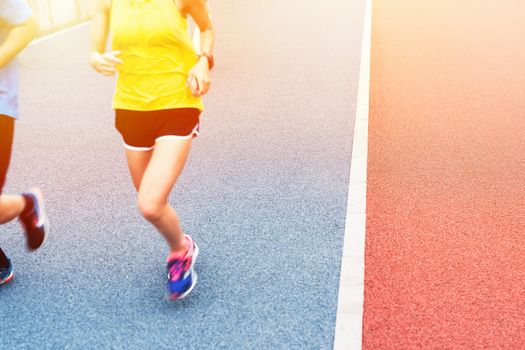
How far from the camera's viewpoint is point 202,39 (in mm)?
2984

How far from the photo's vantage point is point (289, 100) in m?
7.30

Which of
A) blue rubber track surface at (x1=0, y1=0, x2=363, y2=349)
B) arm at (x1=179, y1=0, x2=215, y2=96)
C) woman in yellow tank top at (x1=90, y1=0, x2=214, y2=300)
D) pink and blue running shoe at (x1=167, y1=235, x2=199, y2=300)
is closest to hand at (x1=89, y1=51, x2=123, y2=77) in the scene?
woman in yellow tank top at (x1=90, y1=0, x2=214, y2=300)

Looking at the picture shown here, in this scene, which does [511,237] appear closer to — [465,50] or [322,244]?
[322,244]

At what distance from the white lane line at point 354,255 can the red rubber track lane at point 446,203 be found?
0.18ft

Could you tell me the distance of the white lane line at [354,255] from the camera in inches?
116

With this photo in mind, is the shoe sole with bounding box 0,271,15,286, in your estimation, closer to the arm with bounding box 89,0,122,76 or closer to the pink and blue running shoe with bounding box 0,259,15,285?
the pink and blue running shoe with bounding box 0,259,15,285

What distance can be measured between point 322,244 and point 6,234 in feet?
6.81

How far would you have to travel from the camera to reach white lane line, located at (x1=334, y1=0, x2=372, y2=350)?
9.70 ft

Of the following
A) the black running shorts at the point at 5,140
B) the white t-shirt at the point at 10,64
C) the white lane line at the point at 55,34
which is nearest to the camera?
the white t-shirt at the point at 10,64

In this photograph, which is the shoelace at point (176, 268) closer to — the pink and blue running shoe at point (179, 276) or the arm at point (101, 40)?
the pink and blue running shoe at point (179, 276)

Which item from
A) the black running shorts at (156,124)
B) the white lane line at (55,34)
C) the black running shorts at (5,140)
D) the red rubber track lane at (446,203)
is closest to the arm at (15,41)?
the black running shorts at (5,140)

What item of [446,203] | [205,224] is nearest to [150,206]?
[205,224]

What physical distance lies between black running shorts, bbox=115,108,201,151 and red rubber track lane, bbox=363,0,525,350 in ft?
4.28

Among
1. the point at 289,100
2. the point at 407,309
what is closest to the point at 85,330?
the point at 407,309
